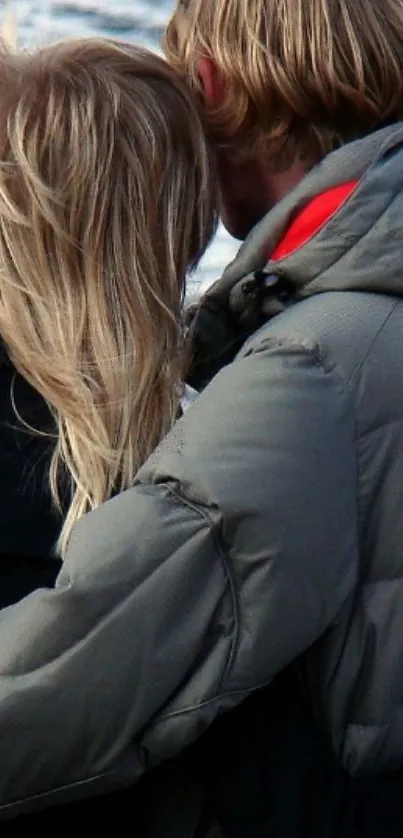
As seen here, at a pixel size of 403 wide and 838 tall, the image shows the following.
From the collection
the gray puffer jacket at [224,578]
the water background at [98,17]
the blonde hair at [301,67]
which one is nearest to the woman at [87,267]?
the blonde hair at [301,67]

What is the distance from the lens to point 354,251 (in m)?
1.58

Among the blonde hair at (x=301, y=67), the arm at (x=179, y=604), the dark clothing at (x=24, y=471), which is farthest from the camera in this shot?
the blonde hair at (x=301, y=67)

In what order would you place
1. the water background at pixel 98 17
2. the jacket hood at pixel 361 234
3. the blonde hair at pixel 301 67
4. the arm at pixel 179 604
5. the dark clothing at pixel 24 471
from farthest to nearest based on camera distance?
the water background at pixel 98 17, the blonde hair at pixel 301 67, the dark clothing at pixel 24 471, the jacket hood at pixel 361 234, the arm at pixel 179 604

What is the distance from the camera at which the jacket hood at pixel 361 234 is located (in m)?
1.57

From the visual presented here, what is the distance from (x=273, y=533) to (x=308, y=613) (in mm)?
93

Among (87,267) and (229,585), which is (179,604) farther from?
(87,267)

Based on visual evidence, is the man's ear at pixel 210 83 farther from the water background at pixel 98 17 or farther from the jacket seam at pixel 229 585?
the water background at pixel 98 17

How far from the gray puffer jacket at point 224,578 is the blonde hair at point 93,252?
261 millimetres

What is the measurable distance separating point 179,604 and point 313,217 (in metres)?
0.48

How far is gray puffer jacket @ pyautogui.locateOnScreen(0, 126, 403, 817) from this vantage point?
1430 millimetres

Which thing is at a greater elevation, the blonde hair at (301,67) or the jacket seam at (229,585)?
the blonde hair at (301,67)

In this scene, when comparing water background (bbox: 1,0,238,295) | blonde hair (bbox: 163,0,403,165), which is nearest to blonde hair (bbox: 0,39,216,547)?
blonde hair (bbox: 163,0,403,165)

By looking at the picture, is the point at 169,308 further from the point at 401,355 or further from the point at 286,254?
the point at 401,355

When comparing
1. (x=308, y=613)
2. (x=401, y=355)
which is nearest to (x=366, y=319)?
(x=401, y=355)
